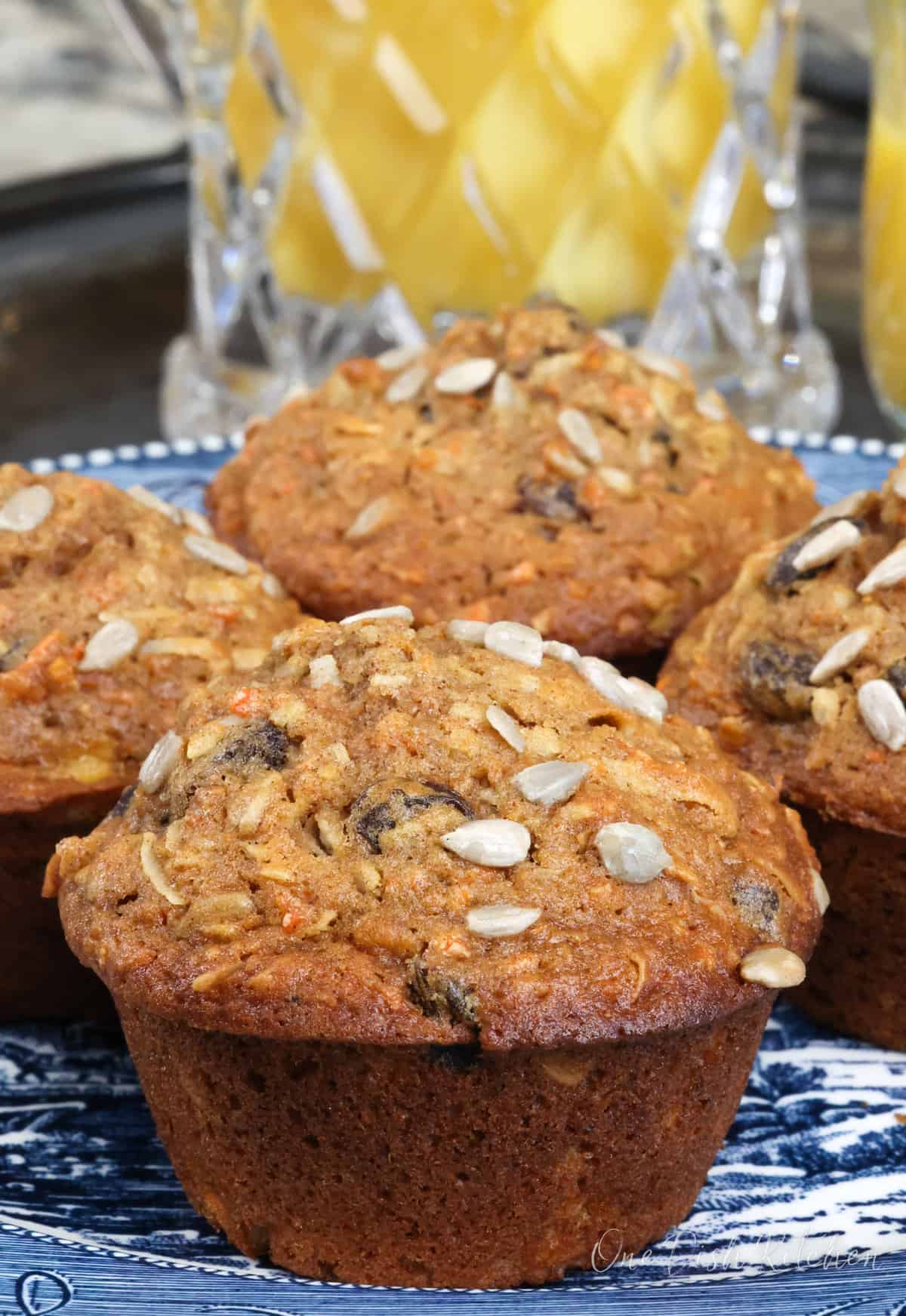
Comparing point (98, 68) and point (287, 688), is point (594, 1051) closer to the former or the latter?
point (287, 688)

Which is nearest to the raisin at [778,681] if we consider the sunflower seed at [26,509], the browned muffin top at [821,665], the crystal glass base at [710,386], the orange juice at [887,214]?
the browned muffin top at [821,665]

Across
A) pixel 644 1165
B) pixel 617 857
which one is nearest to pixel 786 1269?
pixel 644 1165

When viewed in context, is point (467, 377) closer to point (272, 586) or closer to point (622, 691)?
point (272, 586)

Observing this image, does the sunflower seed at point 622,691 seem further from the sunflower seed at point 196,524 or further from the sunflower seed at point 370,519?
the sunflower seed at point 196,524

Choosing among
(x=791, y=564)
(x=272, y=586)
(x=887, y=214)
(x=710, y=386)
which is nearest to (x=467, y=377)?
(x=272, y=586)

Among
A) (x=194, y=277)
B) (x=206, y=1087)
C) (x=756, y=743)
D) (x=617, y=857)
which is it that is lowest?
(x=194, y=277)

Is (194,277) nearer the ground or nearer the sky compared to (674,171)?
nearer the ground
